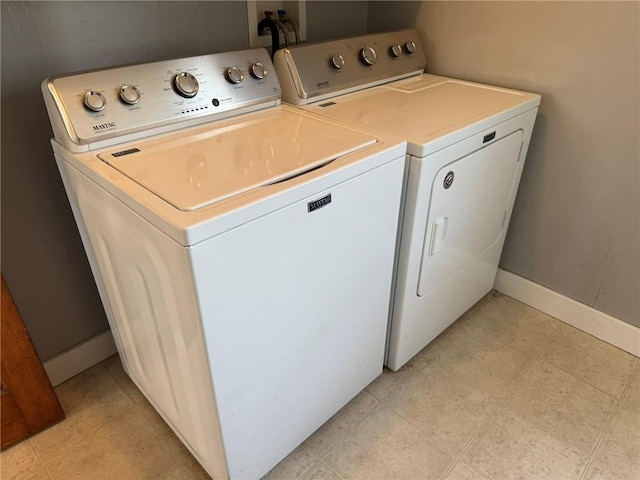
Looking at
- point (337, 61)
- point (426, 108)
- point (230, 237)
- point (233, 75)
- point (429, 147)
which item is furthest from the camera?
point (337, 61)

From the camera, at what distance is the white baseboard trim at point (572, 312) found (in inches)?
72.1

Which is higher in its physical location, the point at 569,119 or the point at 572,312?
the point at 569,119

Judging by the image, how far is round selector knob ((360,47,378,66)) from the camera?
174cm

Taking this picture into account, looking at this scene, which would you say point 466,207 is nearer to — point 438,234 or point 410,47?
point 438,234

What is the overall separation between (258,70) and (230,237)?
746 millimetres

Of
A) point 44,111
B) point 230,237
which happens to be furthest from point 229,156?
point 44,111

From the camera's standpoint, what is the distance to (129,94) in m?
1.22

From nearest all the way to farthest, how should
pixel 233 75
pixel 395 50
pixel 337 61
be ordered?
1. pixel 233 75
2. pixel 337 61
3. pixel 395 50

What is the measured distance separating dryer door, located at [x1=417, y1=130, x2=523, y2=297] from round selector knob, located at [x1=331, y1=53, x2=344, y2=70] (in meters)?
0.57

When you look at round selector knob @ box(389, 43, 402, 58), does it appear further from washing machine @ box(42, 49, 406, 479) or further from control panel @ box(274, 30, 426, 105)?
washing machine @ box(42, 49, 406, 479)

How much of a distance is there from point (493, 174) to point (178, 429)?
1312 millimetres

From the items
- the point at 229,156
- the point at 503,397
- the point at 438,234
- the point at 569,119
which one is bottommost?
the point at 503,397

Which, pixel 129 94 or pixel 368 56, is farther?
pixel 368 56

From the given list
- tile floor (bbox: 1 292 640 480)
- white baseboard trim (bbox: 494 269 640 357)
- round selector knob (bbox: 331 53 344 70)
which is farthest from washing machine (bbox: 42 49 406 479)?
white baseboard trim (bbox: 494 269 640 357)
